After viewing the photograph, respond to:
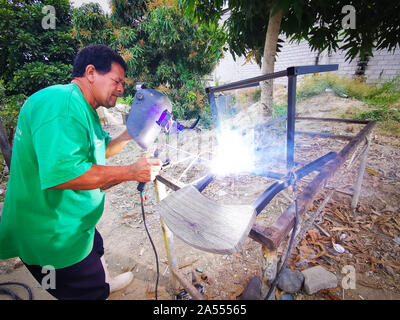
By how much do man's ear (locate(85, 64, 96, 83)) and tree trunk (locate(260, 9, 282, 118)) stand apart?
309cm

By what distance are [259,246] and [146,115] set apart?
82.8 inches

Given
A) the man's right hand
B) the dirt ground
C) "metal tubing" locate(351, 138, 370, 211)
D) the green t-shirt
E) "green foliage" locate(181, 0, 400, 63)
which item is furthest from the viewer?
"green foliage" locate(181, 0, 400, 63)

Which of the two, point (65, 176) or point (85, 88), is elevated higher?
point (85, 88)

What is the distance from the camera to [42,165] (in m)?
0.89

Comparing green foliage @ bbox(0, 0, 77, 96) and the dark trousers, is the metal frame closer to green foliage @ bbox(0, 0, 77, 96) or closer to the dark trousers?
the dark trousers

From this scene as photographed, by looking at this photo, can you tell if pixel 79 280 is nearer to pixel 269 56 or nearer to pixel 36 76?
pixel 269 56

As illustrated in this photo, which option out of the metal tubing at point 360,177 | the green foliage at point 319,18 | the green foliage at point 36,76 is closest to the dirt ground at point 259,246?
the metal tubing at point 360,177

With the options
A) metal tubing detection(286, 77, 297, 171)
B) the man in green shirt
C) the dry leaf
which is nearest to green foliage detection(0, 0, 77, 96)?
the man in green shirt

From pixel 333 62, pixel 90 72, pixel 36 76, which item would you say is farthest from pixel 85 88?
pixel 333 62

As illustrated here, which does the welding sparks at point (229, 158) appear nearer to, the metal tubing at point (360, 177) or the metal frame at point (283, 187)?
the metal frame at point (283, 187)

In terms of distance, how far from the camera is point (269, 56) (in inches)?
147

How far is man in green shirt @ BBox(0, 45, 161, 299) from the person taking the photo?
0.90 m

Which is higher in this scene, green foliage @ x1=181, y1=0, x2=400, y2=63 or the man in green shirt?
green foliage @ x1=181, y1=0, x2=400, y2=63
